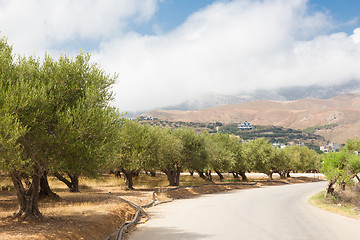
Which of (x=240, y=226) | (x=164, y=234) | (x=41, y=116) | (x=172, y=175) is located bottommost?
(x=240, y=226)

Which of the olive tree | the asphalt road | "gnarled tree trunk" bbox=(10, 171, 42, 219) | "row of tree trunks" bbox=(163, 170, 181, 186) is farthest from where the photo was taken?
"row of tree trunks" bbox=(163, 170, 181, 186)

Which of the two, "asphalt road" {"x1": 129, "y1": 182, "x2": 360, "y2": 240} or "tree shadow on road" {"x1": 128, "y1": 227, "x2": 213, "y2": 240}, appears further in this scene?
"asphalt road" {"x1": 129, "y1": 182, "x2": 360, "y2": 240}

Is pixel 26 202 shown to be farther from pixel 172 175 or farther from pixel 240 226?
pixel 172 175

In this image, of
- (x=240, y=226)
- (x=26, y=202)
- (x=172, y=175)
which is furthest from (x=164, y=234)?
(x=172, y=175)

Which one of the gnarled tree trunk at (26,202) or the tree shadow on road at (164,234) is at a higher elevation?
the gnarled tree trunk at (26,202)

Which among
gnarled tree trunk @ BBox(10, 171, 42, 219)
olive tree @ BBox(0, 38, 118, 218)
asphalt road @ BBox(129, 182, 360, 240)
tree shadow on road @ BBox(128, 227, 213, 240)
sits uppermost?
olive tree @ BBox(0, 38, 118, 218)

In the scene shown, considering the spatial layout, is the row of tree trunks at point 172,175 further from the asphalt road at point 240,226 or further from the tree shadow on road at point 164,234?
the tree shadow on road at point 164,234

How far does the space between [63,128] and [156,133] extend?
2503 cm

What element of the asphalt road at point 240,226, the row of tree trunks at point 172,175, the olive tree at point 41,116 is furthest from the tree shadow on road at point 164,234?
the row of tree trunks at point 172,175

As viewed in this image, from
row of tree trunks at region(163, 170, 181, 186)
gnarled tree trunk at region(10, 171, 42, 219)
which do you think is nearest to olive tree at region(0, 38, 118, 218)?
gnarled tree trunk at region(10, 171, 42, 219)

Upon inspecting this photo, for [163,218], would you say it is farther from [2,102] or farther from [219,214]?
[2,102]

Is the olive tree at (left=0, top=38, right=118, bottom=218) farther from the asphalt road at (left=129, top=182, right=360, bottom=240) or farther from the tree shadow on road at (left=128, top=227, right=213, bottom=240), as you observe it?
the asphalt road at (left=129, top=182, right=360, bottom=240)

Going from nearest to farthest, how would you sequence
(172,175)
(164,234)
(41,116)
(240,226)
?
(41,116) < (164,234) < (240,226) < (172,175)

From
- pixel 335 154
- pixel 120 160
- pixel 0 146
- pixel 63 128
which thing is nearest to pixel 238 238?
pixel 63 128
